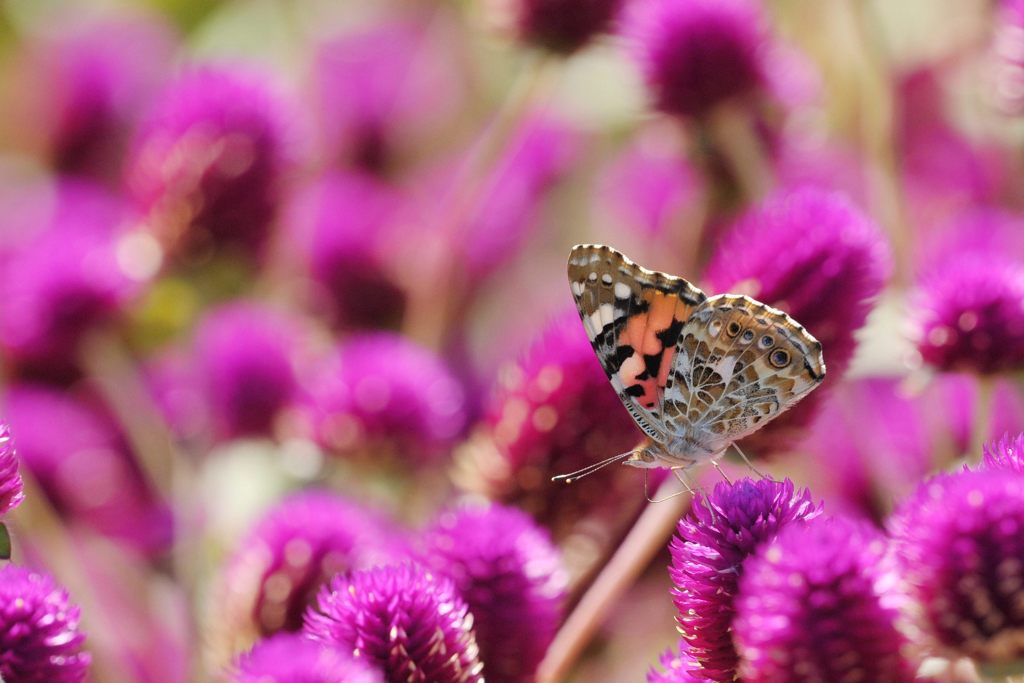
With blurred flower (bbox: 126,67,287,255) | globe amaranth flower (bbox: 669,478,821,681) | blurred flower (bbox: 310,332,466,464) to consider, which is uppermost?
blurred flower (bbox: 126,67,287,255)

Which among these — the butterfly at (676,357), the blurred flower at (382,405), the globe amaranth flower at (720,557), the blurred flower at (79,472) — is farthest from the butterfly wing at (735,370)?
the blurred flower at (79,472)

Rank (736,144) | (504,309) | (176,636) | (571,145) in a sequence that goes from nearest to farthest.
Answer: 1. (176,636)
2. (736,144)
3. (504,309)
4. (571,145)

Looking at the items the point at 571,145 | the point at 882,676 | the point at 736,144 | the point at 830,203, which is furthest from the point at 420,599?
the point at 571,145

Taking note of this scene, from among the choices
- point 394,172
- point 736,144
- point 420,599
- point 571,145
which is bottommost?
point 420,599

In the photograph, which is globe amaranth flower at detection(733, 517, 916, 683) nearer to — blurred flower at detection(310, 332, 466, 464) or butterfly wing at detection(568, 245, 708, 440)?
butterfly wing at detection(568, 245, 708, 440)

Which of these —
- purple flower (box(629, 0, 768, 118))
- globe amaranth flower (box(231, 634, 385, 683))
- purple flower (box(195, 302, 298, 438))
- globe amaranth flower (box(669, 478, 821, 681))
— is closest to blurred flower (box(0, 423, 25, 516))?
globe amaranth flower (box(231, 634, 385, 683))

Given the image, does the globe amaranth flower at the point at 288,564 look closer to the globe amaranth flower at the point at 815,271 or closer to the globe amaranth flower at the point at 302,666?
the globe amaranth flower at the point at 302,666

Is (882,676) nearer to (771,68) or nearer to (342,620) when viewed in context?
(342,620)
